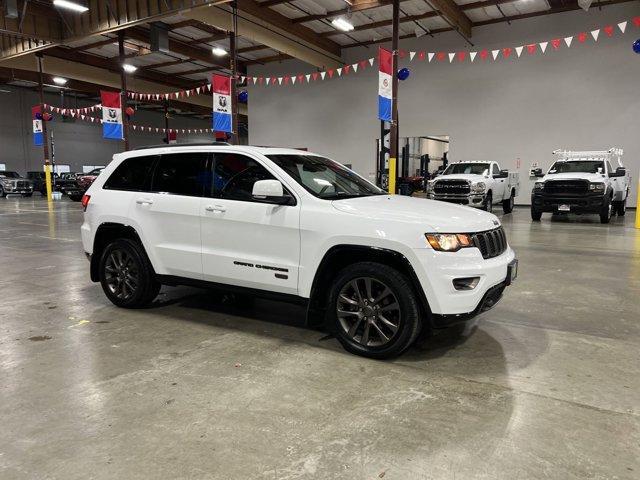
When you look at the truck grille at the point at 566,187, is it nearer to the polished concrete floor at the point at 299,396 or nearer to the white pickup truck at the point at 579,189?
the white pickup truck at the point at 579,189

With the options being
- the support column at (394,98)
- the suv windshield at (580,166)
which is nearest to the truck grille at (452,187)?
the support column at (394,98)

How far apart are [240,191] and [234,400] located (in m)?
1.90

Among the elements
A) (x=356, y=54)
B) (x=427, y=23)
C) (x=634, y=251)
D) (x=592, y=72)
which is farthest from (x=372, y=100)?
(x=634, y=251)

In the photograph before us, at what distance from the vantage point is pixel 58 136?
36.5 m

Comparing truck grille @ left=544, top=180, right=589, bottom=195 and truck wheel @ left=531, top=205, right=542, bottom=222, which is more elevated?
truck grille @ left=544, top=180, right=589, bottom=195

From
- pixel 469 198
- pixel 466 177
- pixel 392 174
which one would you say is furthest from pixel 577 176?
pixel 392 174

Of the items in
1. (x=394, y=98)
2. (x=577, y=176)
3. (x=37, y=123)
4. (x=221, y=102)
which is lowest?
(x=577, y=176)

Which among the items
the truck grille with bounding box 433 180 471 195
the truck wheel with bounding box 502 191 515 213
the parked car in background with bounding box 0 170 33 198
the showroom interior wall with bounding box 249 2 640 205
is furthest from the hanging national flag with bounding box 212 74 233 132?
the parked car in background with bounding box 0 170 33 198

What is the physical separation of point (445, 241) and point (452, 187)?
12333mm

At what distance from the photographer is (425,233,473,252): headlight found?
3332 millimetres

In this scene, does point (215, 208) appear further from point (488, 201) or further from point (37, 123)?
point (37, 123)

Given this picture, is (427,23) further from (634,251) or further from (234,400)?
(234,400)

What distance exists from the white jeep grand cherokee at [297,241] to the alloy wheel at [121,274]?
1 cm

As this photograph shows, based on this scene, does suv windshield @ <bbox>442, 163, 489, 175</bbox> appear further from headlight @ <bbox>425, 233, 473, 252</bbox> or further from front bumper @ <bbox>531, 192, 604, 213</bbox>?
headlight @ <bbox>425, 233, 473, 252</bbox>
